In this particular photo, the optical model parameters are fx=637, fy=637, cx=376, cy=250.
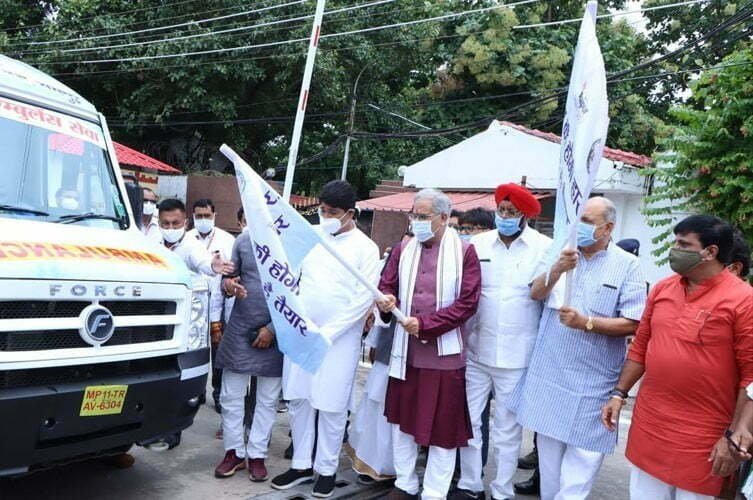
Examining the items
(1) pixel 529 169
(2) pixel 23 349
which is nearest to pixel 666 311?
(2) pixel 23 349

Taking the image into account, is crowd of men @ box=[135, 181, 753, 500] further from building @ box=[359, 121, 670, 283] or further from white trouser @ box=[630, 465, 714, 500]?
building @ box=[359, 121, 670, 283]

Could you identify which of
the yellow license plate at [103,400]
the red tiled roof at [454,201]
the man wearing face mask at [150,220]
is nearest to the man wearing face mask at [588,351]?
the yellow license plate at [103,400]

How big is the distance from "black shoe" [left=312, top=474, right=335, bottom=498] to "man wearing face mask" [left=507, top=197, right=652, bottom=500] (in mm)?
1373

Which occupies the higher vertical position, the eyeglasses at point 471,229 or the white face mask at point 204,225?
the eyeglasses at point 471,229

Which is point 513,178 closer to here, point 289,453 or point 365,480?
point 289,453

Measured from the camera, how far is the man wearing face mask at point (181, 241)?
5348 millimetres

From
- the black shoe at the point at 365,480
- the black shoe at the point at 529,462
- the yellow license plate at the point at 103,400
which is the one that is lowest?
the black shoe at the point at 529,462

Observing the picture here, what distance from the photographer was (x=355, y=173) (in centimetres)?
2133

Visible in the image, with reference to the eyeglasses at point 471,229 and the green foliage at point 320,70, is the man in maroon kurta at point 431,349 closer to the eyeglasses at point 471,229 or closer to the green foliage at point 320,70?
the eyeglasses at point 471,229

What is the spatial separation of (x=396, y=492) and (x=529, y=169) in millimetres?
9671

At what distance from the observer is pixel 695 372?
3010 mm

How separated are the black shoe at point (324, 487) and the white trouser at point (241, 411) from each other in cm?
49

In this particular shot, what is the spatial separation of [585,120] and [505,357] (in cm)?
170

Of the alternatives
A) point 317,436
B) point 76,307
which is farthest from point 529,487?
point 76,307
